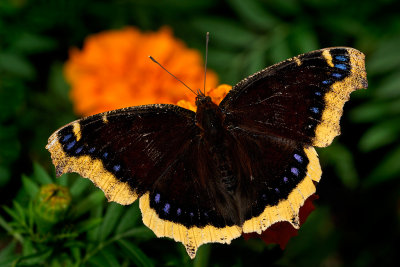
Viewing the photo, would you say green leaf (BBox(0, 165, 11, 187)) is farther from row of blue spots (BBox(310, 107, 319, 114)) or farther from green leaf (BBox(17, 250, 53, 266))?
row of blue spots (BBox(310, 107, 319, 114))

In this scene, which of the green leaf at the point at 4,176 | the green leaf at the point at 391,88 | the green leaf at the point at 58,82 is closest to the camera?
the green leaf at the point at 4,176

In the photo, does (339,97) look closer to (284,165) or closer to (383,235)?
(284,165)

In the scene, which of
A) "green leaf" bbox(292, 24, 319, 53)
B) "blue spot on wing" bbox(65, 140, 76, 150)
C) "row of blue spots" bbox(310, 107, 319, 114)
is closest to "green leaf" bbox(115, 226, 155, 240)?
"blue spot on wing" bbox(65, 140, 76, 150)

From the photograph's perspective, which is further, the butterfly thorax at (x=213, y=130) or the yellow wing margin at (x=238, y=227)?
the butterfly thorax at (x=213, y=130)

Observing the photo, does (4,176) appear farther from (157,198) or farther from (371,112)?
(371,112)

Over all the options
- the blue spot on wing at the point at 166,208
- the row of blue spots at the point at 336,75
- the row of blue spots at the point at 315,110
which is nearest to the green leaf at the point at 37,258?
the blue spot on wing at the point at 166,208

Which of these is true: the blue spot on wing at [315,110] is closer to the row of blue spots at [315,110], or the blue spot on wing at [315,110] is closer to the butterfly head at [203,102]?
the row of blue spots at [315,110]
